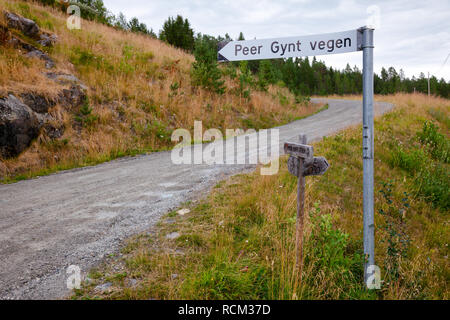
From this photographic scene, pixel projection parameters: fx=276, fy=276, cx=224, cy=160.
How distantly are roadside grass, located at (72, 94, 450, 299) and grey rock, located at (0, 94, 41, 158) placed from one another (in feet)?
16.5

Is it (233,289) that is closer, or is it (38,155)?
(233,289)

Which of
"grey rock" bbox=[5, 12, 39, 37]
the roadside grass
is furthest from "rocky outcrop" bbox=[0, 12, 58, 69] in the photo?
the roadside grass

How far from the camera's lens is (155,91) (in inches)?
451

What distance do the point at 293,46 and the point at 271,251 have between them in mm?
2325

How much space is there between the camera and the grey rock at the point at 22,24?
9.37m

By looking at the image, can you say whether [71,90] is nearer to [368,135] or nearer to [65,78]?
[65,78]

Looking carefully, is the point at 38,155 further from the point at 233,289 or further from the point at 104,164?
the point at 233,289

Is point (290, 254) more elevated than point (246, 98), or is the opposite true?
point (246, 98)

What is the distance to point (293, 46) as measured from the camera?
2912mm

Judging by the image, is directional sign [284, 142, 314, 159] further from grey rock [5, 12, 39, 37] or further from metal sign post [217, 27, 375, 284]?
grey rock [5, 12, 39, 37]

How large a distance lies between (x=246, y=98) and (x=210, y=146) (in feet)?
22.7

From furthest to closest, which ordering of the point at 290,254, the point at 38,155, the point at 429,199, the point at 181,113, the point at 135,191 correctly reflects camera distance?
the point at 181,113 < the point at 38,155 < the point at 429,199 < the point at 135,191 < the point at 290,254

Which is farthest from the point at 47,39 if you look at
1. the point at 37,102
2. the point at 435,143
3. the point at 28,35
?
the point at 435,143
